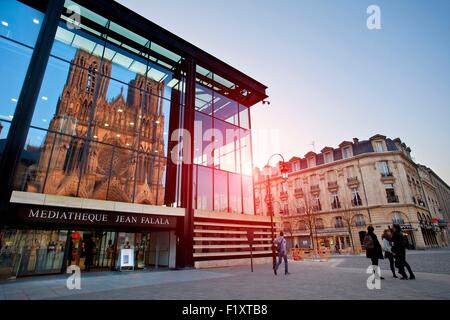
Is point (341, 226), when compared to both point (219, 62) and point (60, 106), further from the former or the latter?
point (60, 106)

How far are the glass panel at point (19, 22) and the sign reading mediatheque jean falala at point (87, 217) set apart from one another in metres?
9.15

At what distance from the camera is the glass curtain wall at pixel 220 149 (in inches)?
688

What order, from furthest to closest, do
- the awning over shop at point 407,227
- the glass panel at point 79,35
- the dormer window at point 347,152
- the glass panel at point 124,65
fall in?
the dormer window at point 347,152 → the awning over shop at point 407,227 → the glass panel at point 124,65 → the glass panel at point 79,35

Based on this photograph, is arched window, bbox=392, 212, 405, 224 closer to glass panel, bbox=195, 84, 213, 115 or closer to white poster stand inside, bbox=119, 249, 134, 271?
glass panel, bbox=195, 84, 213, 115

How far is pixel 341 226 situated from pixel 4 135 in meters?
41.8

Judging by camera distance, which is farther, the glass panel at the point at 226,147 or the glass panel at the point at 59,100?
the glass panel at the point at 226,147

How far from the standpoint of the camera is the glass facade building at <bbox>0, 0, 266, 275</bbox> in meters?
11.2

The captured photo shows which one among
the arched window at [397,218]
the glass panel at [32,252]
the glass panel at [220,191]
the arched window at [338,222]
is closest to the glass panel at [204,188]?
the glass panel at [220,191]

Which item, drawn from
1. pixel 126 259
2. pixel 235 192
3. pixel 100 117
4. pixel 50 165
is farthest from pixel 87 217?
pixel 235 192

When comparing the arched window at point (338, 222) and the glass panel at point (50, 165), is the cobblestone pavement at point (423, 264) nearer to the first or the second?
the glass panel at point (50, 165)

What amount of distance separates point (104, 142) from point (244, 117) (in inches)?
507

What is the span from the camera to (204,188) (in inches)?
672

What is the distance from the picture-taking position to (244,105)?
75.4 feet

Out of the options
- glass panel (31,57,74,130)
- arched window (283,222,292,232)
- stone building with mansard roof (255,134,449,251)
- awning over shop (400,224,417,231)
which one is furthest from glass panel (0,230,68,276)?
awning over shop (400,224,417,231)
